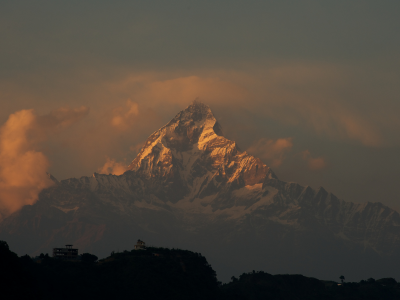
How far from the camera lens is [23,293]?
173 meters

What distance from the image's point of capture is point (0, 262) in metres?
180

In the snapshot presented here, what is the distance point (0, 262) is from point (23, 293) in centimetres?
1193
